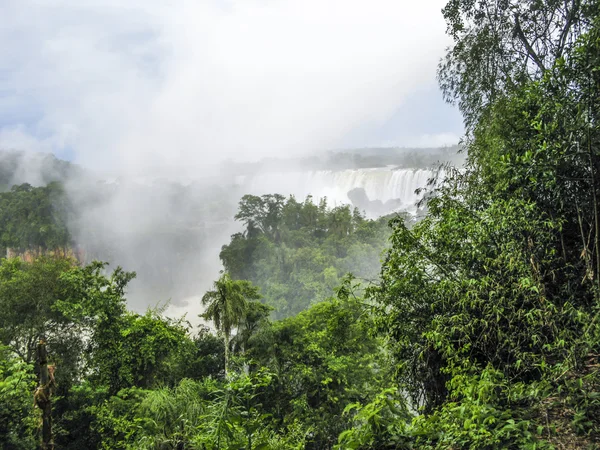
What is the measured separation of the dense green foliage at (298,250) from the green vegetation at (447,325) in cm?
1465

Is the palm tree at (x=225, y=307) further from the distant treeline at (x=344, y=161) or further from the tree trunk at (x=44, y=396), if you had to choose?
the distant treeline at (x=344, y=161)

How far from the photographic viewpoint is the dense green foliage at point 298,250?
94.0 ft

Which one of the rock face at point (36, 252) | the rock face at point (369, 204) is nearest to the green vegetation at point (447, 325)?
the rock face at point (36, 252)

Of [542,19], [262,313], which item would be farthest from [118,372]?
[542,19]

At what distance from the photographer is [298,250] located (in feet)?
102

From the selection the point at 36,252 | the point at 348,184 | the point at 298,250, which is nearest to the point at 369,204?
the point at 348,184

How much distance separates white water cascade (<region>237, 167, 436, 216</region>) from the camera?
42281mm

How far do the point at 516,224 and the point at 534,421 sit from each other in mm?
1819

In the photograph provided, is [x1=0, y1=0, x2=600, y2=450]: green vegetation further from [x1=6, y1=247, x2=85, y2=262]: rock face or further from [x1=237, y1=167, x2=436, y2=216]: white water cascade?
[x1=6, y1=247, x2=85, y2=262]: rock face

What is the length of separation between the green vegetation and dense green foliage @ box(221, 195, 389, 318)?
14.6 m

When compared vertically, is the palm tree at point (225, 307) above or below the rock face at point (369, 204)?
below

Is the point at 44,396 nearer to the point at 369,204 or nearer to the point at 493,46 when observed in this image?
the point at 493,46

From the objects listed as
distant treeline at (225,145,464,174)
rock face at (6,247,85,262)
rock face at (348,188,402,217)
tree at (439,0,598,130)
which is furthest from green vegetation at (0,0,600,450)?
distant treeline at (225,145,464,174)

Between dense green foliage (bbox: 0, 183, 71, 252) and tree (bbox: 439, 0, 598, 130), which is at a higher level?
tree (bbox: 439, 0, 598, 130)
